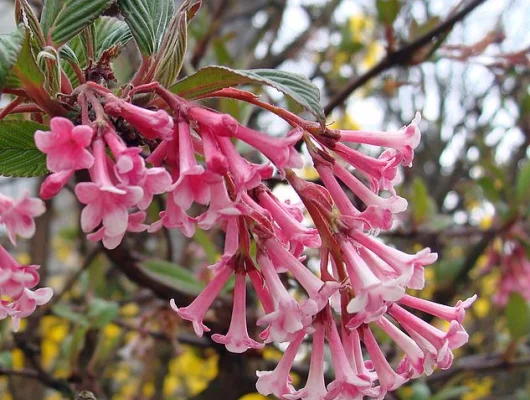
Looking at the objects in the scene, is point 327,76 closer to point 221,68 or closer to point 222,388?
point 222,388

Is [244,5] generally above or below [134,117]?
below

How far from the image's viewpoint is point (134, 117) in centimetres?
63

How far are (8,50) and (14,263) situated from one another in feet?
0.68

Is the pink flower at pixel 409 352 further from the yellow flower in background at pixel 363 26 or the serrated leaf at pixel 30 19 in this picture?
the yellow flower in background at pixel 363 26

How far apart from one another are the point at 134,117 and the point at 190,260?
1.84 metres

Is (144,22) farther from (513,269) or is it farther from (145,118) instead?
(513,269)

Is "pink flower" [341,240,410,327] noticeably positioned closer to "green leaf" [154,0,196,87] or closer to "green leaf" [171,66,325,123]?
"green leaf" [171,66,325,123]

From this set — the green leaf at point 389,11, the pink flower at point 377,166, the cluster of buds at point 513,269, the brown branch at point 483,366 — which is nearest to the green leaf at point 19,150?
the pink flower at point 377,166

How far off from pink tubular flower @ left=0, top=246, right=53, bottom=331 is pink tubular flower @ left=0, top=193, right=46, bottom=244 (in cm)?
4

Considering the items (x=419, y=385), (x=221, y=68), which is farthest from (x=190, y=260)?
(x=221, y=68)

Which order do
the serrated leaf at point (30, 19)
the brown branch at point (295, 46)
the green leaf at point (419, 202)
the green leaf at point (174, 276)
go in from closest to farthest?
the serrated leaf at point (30, 19)
the green leaf at point (174, 276)
the green leaf at point (419, 202)
the brown branch at point (295, 46)

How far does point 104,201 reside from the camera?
0.60 m

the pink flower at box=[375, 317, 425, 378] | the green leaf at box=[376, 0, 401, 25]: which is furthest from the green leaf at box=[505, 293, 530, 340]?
the pink flower at box=[375, 317, 425, 378]

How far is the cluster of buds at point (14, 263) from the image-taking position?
23.3 inches
